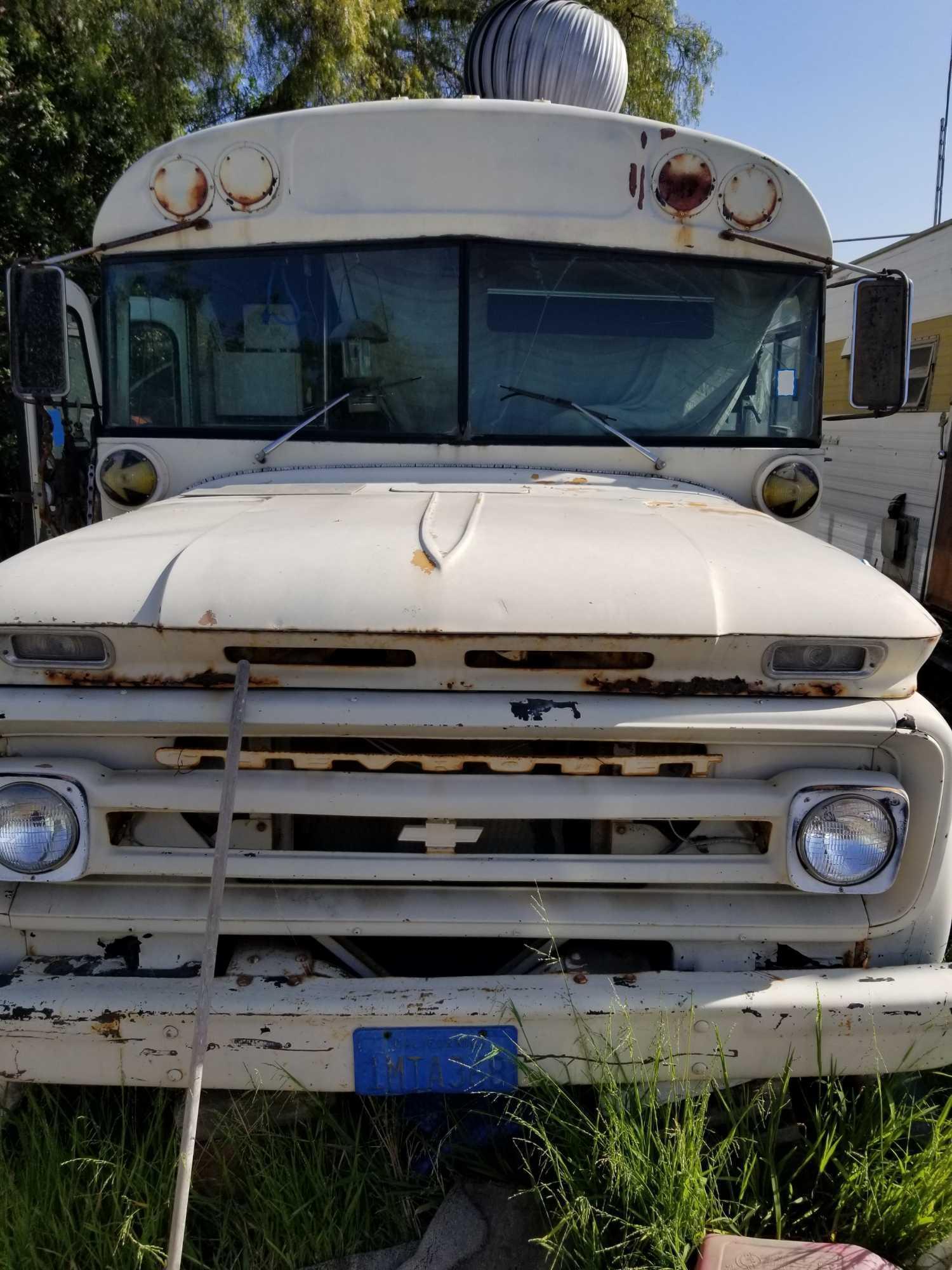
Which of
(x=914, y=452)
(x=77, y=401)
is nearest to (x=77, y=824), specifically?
(x=77, y=401)

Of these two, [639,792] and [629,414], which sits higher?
[629,414]

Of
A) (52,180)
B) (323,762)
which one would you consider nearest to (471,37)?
(323,762)

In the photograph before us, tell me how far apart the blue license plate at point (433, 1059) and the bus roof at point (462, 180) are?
245 centimetres

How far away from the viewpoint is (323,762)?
2.06 metres

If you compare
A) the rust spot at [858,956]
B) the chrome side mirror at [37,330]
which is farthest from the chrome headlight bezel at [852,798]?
the chrome side mirror at [37,330]

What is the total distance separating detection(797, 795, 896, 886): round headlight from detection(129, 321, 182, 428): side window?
2.44 metres

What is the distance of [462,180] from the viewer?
10.5 feet

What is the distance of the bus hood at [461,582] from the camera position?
78.1 inches

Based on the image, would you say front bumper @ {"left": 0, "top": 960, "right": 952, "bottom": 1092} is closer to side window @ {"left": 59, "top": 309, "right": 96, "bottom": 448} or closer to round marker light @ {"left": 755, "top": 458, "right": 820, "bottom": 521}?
round marker light @ {"left": 755, "top": 458, "right": 820, "bottom": 521}

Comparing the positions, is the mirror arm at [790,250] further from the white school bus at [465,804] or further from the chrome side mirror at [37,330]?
the chrome side mirror at [37,330]

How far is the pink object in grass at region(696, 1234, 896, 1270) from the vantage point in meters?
1.90

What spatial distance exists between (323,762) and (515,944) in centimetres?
73

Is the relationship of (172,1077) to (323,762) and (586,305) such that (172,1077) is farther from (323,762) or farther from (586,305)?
(586,305)

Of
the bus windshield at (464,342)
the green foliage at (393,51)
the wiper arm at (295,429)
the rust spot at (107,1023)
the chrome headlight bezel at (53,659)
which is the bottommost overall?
the rust spot at (107,1023)
